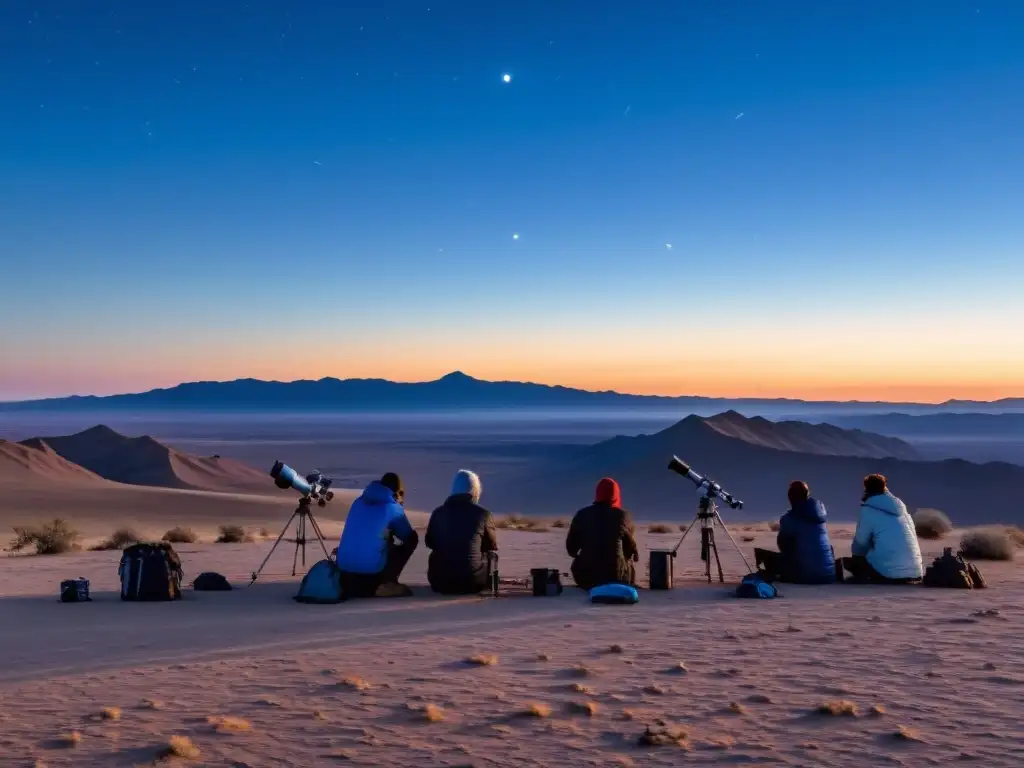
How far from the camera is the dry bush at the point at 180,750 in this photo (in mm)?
5902

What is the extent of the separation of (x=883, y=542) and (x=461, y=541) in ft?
16.9

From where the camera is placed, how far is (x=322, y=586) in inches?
447

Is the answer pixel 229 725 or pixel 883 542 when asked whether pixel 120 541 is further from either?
pixel 229 725

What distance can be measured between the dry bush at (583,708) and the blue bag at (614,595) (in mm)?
4242

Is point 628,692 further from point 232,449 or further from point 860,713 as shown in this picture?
point 232,449

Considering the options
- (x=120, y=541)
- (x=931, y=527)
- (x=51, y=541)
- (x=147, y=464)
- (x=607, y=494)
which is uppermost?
(x=607, y=494)

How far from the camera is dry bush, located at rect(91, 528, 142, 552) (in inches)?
751

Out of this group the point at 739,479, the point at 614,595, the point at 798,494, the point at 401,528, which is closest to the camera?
the point at 614,595

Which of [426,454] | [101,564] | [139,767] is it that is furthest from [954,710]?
[426,454]

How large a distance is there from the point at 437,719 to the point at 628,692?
4.95ft

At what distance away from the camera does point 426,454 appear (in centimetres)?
8712

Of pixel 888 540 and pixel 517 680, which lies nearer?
pixel 517 680

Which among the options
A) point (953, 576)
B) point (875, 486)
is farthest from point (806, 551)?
point (953, 576)

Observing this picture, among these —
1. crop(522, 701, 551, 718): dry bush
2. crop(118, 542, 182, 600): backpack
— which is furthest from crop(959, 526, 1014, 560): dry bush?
crop(118, 542, 182, 600): backpack
